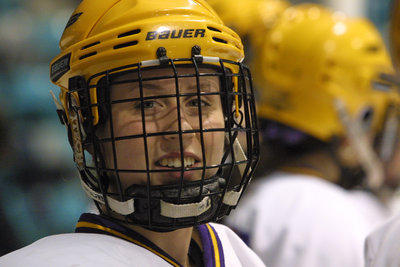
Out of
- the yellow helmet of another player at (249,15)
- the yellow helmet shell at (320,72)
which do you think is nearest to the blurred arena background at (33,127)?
the yellow helmet of another player at (249,15)

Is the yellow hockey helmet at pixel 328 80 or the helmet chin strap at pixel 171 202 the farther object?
the yellow hockey helmet at pixel 328 80

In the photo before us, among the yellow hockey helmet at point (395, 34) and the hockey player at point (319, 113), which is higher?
the yellow hockey helmet at point (395, 34)

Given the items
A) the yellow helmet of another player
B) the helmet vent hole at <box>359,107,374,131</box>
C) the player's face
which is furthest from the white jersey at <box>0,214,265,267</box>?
the yellow helmet of another player

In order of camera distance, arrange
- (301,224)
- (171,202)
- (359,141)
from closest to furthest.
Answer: (171,202)
(301,224)
(359,141)

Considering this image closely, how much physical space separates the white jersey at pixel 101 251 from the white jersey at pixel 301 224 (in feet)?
2.90

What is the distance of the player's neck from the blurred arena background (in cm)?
184

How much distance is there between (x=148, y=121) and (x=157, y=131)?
0.10 feet

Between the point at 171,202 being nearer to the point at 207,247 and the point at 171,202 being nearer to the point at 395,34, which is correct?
the point at 207,247

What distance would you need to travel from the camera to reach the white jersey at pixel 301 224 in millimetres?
2279

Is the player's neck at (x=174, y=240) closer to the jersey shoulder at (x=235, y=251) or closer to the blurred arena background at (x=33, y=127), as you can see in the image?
the jersey shoulder at (x=235, y=251)

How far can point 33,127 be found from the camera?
3393mm

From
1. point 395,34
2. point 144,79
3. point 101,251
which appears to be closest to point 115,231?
point 101,251

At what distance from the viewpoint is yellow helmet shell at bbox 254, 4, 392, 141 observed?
275 cm

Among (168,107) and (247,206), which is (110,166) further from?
(247,206)
